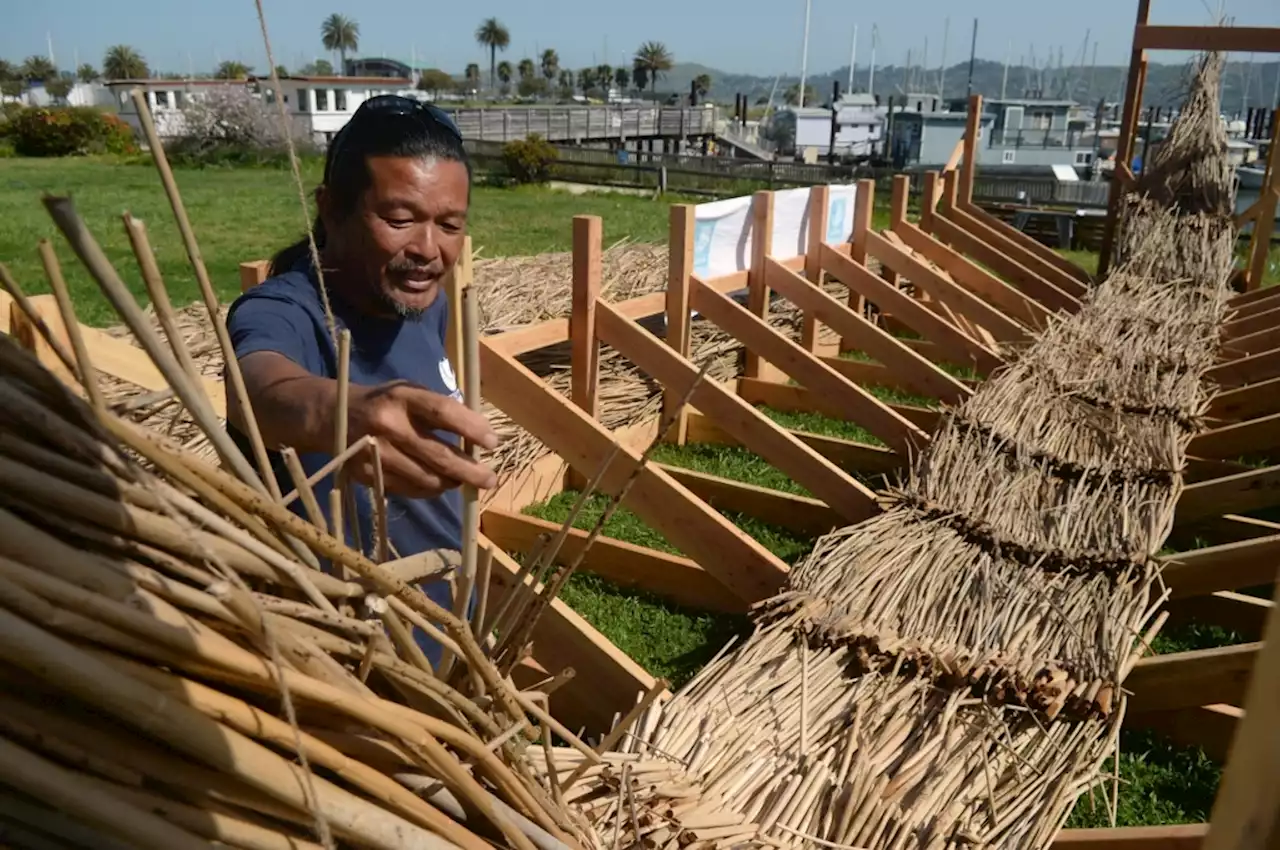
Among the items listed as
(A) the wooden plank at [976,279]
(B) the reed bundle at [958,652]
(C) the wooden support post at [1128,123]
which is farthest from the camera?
(C) the wooden support post at [1128,123]

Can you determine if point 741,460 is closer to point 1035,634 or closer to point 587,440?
point 587,440

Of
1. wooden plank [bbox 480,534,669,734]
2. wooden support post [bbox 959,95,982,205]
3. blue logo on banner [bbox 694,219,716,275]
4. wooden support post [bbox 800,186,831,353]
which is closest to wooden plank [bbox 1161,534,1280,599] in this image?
wooden plank [bbox 480,534,669,734]

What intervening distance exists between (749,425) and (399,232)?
2.34 metres

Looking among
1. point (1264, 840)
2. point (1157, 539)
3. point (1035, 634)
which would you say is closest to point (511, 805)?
point (1264, 840)

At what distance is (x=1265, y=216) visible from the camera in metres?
7.78

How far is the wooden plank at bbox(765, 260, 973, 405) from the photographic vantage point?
16.4 feet

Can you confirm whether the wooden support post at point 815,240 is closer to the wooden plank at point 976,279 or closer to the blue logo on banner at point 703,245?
the blue logo on banner at point 703,245

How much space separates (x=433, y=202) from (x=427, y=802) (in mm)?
1458

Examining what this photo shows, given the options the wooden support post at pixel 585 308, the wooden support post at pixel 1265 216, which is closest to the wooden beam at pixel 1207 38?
the wooden support post at pixel 1265 216

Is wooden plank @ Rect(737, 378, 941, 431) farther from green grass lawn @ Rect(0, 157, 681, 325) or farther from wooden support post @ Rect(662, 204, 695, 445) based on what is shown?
green grass lawn @ Rect(0, 157, 681, 325)

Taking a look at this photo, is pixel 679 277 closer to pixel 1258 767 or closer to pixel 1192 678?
pixel 1192 678

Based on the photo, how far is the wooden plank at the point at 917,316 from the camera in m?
5.70

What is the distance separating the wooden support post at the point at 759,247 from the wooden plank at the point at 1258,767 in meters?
5.55

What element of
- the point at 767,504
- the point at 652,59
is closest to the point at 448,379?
the point at 767,504
